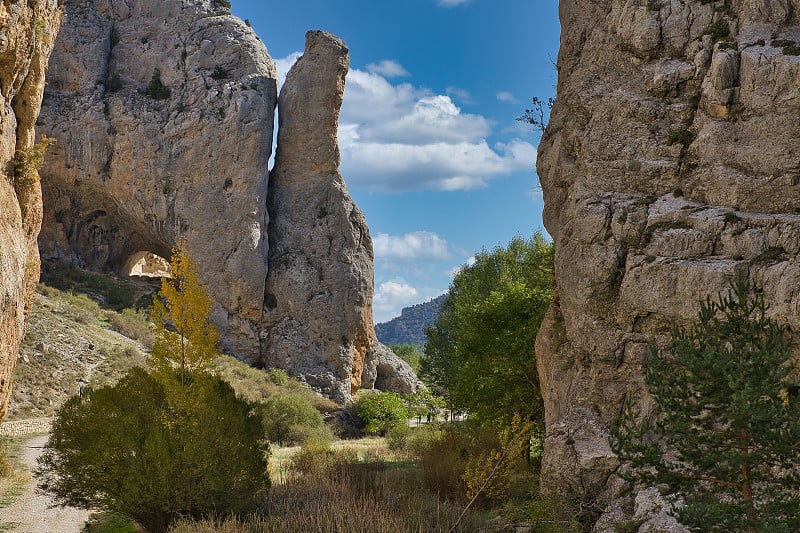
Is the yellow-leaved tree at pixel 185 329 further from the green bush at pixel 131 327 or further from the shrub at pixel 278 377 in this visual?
the green bush at pixel 131 327

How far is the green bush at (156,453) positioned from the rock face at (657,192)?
717 cm

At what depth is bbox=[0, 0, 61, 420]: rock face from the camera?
44.4ft

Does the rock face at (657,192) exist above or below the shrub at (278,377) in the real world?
above

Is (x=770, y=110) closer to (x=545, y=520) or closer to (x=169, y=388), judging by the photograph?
(x=545, y=520)

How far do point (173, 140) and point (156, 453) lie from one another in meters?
35.6

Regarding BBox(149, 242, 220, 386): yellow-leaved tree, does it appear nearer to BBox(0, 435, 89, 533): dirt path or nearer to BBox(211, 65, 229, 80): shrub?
BBox(0, 435, 89, 533): dirt path

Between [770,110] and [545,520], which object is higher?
[770,110]

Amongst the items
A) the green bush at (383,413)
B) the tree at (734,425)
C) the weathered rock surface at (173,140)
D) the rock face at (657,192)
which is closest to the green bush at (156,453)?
the rock face at (657,192)

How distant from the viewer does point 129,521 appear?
53.0 feet

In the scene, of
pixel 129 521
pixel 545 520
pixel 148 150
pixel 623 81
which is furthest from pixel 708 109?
pixel 148 150

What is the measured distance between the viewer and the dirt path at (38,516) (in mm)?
15961

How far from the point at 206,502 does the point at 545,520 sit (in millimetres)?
7351

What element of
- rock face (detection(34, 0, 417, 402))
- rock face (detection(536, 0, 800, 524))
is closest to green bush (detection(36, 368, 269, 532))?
rock face (detection(536, 0, 800, 524))

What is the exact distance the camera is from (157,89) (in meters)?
46.8
